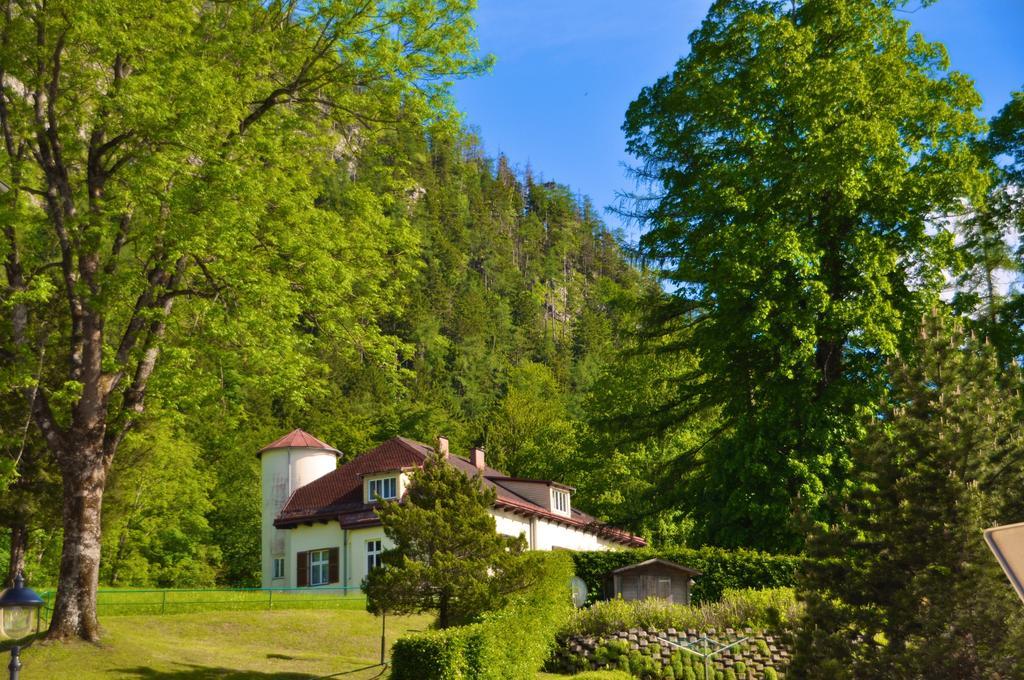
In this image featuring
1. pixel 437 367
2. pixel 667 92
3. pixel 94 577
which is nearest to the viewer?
pixel 94 577

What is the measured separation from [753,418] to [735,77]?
9.39 metres

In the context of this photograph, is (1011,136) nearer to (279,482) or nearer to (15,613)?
(15,613)

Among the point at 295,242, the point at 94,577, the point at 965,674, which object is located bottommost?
the point at 965,674

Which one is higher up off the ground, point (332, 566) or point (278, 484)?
point (278, 484)

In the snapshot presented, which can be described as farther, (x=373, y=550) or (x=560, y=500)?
(x=560, y=500)

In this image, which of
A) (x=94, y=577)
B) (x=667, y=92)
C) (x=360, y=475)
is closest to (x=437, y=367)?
(x=360, y=475)

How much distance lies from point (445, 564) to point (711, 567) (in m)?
13.0

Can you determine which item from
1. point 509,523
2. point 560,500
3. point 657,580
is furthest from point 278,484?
point 657,580

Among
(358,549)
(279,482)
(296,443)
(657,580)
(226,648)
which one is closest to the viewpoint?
(226,648)

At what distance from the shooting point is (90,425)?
2181cm

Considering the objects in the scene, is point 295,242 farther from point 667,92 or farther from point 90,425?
point 667,92

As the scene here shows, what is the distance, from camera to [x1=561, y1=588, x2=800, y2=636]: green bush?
25.8 m

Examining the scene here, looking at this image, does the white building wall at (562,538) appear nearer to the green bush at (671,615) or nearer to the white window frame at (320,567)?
the white window frame at (320,567)

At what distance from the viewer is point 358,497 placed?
44.6m
